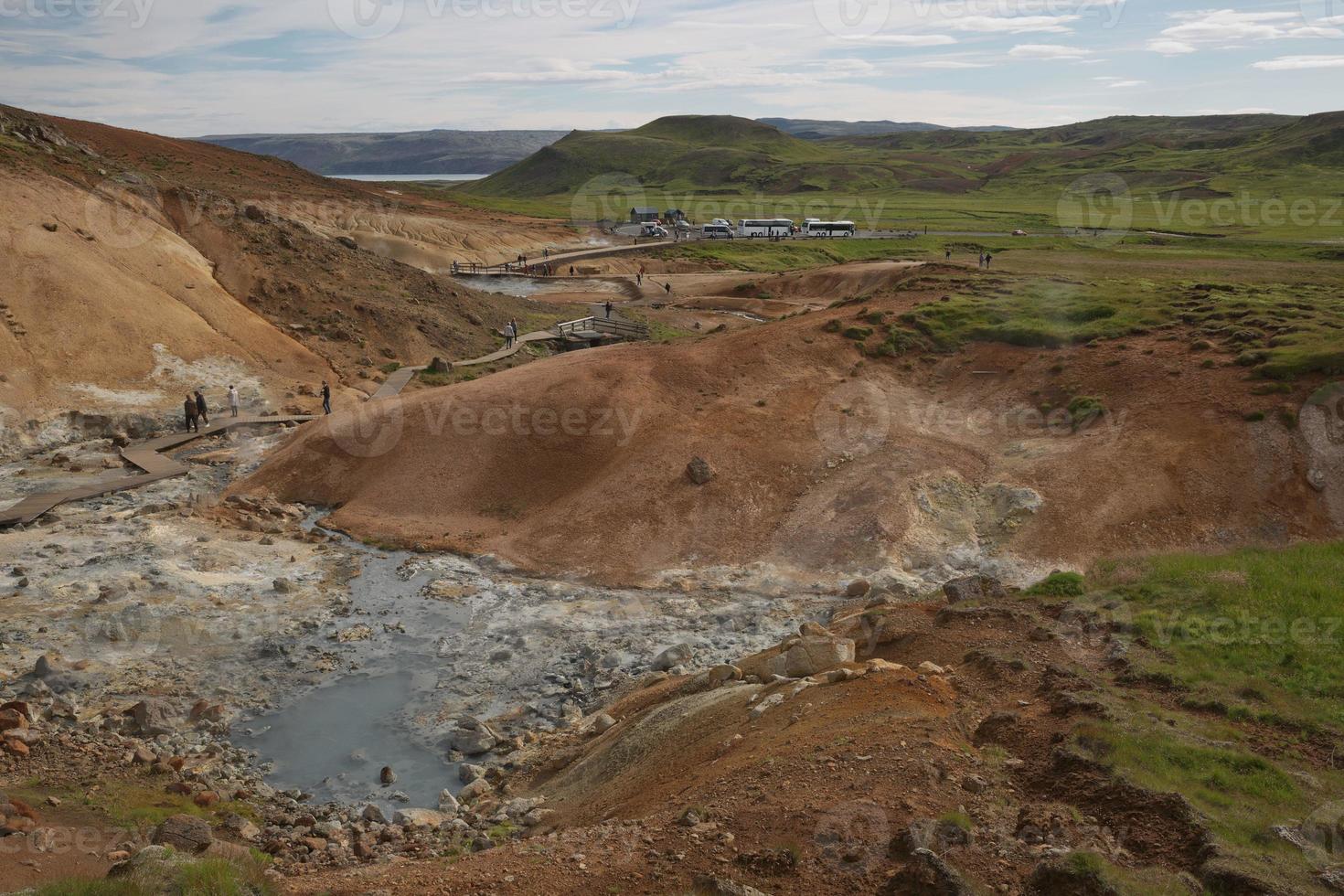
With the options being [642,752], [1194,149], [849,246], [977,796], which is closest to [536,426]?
[642,752]

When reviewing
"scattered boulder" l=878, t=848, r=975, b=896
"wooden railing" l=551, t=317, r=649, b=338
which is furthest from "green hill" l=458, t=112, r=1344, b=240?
"scattered boulder" l=878, t=848, r=975, b=896

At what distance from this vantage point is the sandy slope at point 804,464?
80.7ft

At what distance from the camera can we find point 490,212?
109 meters

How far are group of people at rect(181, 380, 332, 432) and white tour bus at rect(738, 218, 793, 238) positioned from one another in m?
61.4

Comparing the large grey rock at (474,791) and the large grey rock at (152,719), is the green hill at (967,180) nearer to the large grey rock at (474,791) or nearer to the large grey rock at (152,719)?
the large grey rock at (474,791)

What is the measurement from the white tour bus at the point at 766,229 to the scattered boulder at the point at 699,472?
6862 cm

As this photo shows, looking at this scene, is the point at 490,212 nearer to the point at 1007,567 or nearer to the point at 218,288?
the point at 218,288

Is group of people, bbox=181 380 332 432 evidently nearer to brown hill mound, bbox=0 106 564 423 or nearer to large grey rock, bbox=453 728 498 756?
brown hill mound, bbox=0 106 564 423

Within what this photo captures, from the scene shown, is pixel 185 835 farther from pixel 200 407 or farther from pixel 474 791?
pixel 200 407

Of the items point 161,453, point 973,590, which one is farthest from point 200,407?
point 973,590

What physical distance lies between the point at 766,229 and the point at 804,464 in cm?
6903

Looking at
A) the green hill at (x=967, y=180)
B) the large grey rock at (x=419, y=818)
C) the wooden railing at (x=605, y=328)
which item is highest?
the green hill at (x=967, y=180)

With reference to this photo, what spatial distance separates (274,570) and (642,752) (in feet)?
42.3

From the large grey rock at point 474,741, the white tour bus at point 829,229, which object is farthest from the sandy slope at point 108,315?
the white tour bus at point 829,229
